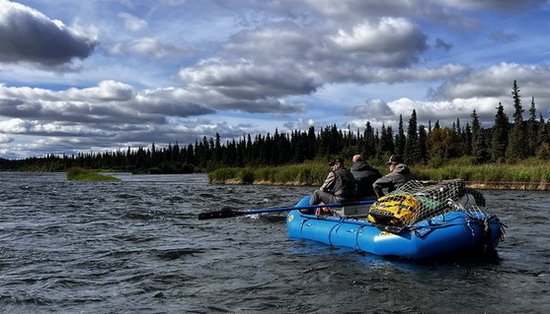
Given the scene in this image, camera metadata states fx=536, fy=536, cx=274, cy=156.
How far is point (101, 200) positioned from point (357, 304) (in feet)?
74.2

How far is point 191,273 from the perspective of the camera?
402 inches

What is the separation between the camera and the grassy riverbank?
30953mm

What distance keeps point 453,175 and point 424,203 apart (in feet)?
82.3

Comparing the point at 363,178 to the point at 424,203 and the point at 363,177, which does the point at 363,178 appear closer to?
the point at 363,177

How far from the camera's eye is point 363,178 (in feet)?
44.9

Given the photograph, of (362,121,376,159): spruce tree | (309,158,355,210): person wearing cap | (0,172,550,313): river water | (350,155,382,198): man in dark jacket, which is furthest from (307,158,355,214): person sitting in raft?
(362,121,376,159): spruce tree

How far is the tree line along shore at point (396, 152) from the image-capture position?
36.5 metres

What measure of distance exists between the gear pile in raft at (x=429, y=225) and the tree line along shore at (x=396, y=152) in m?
22.6

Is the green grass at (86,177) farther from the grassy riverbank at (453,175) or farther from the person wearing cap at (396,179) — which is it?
the person wearing cap at (396,179)

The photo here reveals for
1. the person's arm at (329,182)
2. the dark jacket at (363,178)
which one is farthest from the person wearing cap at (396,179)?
the person's arm at (329,182)

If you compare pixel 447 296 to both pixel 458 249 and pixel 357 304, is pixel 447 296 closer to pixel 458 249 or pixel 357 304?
pixel 357 304

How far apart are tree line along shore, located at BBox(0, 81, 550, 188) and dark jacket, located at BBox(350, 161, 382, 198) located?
809 inches

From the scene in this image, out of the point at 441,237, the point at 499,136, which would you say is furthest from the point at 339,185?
the point at 499,136

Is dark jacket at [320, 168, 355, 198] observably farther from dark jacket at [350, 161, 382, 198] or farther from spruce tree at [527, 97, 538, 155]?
spruce tree at [527, 97, 538, 155]
